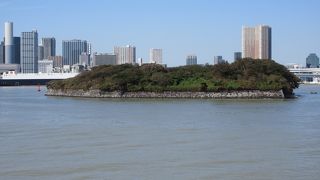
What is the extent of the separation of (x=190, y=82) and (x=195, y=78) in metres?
1.64

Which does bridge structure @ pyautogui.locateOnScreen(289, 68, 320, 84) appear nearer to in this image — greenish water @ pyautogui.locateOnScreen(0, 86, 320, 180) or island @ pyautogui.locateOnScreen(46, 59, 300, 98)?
island @ pyautogui.locateOnScreen(46, 59, 300, 98)

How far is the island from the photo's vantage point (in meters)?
61.5

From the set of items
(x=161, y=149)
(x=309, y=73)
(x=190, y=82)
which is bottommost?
(x=161, y=149)

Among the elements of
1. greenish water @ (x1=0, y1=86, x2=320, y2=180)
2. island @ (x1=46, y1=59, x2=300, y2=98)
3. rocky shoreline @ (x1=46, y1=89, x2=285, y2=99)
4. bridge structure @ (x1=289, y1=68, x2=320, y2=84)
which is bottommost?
greenish water @ (x1=0, y1=86, x2=320, y2=180)

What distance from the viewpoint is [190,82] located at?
6556 centimetres

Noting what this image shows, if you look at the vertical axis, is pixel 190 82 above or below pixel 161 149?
above

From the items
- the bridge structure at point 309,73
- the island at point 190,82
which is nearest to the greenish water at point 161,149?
the island at point 190,82

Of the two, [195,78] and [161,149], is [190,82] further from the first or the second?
[161,149]

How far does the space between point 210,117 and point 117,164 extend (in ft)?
55.7

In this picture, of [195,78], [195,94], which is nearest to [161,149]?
[195,94]

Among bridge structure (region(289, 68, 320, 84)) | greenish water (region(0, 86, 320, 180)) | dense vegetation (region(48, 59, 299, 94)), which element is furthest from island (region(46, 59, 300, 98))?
bridge structure (region(289, 68, 320, 84))

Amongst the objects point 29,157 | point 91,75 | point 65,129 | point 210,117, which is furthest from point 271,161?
point 91,75

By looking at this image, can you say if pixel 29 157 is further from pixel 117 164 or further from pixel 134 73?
→ pixel 134 73

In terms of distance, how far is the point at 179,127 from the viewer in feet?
86.2
